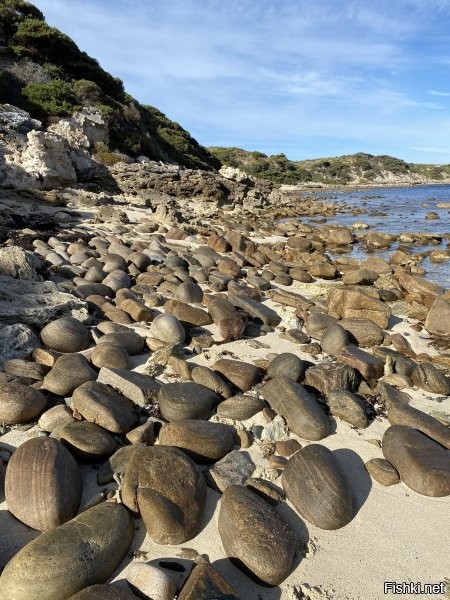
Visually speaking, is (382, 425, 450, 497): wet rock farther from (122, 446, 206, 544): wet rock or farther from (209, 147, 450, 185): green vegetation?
(209, 147, 450, 185): green vegetation

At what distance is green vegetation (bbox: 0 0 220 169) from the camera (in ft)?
71.0

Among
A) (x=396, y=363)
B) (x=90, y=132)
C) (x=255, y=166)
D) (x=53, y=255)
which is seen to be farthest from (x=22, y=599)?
(x=255, y=166)

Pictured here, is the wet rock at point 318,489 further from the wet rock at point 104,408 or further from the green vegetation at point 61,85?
the green vegetation at point 61,85

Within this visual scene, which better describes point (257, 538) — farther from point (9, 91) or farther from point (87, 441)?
point (9, 91)

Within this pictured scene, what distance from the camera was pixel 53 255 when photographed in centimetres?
733

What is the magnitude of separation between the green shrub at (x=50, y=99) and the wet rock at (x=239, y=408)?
2180cm

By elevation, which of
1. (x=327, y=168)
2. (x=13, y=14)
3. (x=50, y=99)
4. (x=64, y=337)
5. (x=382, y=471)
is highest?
(x=13, y=14)

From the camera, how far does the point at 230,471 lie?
9.32 ft

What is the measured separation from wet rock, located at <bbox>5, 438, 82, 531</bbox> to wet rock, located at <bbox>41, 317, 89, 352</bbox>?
1.74m

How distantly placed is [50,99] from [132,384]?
23.4 metres

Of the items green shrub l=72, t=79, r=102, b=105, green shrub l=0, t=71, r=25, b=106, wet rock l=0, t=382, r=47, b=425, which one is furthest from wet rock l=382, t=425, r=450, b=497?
green shrub l=72, t=79, r=102, b=105

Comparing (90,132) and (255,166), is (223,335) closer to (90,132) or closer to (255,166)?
(90,132)

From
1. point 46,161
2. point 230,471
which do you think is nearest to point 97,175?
point 46,161

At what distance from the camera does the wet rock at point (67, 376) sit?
3.48 metres
